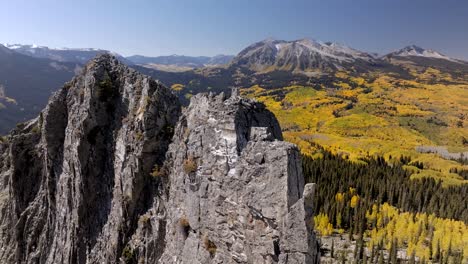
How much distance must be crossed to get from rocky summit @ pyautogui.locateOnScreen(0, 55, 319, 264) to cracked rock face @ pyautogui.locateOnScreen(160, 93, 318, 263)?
0.21 ft

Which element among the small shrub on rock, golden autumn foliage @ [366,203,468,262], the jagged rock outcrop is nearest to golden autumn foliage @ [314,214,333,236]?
golden autumn foliage @ [366,203,468,262]

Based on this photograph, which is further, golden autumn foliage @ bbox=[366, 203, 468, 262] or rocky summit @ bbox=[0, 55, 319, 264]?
golden autumn foliage @ bbox=[366, 203, 468, 262]

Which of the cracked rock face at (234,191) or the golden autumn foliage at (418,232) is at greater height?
the cracked rock face at (234,191)

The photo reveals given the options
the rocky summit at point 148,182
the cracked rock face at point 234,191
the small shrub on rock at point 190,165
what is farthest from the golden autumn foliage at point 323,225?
the small shrub on rock at point 190,165

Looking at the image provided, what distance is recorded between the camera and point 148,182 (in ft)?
96.0

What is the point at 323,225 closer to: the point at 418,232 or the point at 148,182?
the point at 418,232

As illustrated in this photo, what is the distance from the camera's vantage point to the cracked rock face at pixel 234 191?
18.0 meters

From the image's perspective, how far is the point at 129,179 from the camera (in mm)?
29094

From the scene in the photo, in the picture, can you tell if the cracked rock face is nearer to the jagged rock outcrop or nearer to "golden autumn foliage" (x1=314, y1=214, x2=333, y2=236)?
the jagged rock outcrop

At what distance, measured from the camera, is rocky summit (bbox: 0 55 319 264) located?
18.9 meters

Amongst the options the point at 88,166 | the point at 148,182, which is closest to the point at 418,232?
the point at 148,182

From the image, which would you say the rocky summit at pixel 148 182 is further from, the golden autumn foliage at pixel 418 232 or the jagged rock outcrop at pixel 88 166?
the golden autumn foliage at pixel 418 232

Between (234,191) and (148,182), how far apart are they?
10970mm

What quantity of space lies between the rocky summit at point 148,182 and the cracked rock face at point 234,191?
63 mm
